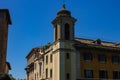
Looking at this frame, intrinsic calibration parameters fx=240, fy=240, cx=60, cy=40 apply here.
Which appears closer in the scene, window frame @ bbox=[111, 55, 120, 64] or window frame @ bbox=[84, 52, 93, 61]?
window frame @ bbox=[84, 52, 93, 61]

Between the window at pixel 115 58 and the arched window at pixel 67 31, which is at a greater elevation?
the arched window at pixel 67 31

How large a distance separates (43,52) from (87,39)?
9.04 meters

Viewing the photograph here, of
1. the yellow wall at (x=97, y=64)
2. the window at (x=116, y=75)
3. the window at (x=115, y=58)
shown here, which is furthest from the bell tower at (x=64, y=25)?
the window at (x=116, y=75)

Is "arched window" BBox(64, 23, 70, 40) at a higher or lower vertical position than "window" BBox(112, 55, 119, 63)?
higher

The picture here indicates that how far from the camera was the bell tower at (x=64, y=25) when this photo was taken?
131ft

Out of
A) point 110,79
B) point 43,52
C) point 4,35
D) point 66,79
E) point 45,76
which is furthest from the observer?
point 43,52

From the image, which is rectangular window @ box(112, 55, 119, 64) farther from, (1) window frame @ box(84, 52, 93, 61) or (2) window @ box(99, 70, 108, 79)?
(1) window frame @ box(84, 52, 93, 61)

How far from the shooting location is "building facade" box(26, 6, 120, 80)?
125 feet

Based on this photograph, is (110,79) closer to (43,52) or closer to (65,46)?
(65,46)

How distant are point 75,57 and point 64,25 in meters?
5.76

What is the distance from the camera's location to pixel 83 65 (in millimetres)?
39031

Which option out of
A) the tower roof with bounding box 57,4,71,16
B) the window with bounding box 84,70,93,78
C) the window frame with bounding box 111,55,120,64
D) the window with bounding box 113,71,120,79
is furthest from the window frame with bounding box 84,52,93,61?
the tower roof with bounding box 57,4,71,16

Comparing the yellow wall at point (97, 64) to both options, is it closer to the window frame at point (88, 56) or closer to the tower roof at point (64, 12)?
the window frame at point (88, 56)

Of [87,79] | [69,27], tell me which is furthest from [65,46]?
[87,79]
